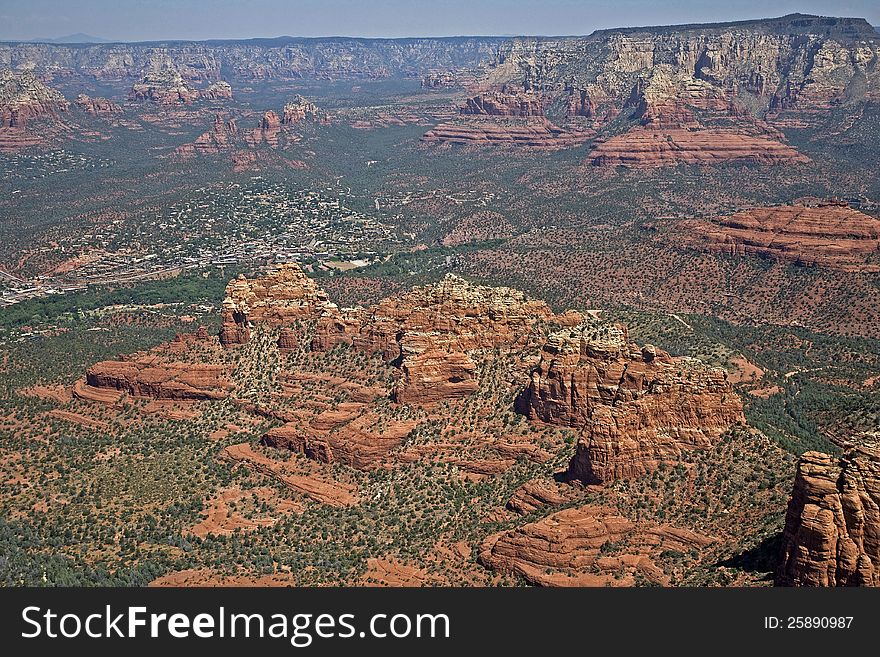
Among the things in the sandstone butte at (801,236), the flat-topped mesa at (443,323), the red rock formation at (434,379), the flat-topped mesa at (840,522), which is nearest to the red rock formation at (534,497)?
the red rock formation at (434,379)

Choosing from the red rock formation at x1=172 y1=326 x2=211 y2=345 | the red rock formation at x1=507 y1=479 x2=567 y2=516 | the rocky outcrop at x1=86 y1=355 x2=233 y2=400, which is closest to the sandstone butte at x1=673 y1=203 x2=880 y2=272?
the red rock formation at x1=172 y1=326 x2=211 y2=345

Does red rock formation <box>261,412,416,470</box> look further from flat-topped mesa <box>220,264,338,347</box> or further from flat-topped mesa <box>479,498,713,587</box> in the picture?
flat-topped mesa <box>479,498,713,587</box>

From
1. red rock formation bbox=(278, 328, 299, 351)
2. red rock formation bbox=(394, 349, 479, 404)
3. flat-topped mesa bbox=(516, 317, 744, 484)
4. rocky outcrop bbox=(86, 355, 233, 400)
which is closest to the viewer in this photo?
flat-topped mesa bbox=(516, 317, 744, 484)

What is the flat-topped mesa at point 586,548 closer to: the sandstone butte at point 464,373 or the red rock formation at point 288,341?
the sandstone butte at point 464,373

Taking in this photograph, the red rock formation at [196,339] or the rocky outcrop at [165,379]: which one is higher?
the red rock formation at [196,339]

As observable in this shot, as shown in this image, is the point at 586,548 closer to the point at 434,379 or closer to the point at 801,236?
the point at 434,379

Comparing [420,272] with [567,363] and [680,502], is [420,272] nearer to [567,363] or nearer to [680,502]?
[567,363]

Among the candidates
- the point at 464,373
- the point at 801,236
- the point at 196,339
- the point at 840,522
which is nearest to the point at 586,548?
the point at 840,522
